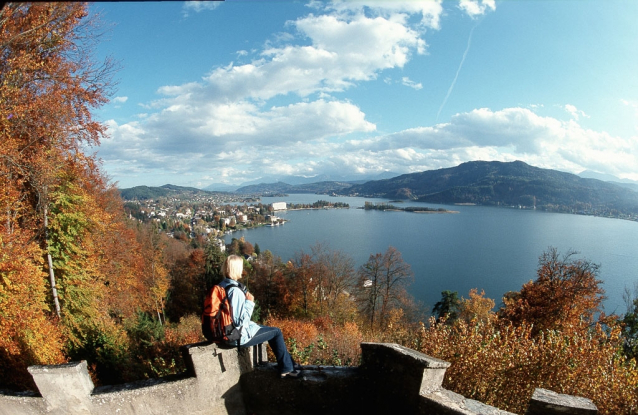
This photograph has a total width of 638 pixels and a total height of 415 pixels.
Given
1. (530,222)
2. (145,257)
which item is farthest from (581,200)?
(145,257)

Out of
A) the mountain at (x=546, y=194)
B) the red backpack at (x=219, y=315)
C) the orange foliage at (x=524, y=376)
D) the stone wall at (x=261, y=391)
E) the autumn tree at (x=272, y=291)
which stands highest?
the mountain at (x=546, y=194)

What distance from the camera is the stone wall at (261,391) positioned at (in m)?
3.91

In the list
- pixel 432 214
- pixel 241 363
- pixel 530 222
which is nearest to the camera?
pixel 241 363

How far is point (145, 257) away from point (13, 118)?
18264 mm

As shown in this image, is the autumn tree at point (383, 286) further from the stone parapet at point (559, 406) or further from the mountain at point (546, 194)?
the mountain at point (546, 194)

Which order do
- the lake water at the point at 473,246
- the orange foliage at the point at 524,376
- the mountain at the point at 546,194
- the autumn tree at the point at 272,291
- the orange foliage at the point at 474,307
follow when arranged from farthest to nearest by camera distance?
1. the mountain at the point at 546,194
2. the lake water at the point at 473,246
3. the orange foliage at the point at 474,307
4. the autumn tree at the point at 272,291
5. the orange foliage at the point at 524,376

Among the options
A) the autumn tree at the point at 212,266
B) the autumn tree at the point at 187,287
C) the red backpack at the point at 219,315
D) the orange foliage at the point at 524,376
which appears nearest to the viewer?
the red backpack at the point at 219,315

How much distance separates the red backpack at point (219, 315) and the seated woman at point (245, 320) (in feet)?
0.18

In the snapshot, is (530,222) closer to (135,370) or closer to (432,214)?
(432,214)

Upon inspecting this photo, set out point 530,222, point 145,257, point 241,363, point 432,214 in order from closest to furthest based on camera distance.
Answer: point 241,363 → point 145,257 → point 530,222 → point 432,214

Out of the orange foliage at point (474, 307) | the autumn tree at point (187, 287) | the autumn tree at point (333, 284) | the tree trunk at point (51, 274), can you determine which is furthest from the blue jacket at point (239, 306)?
the orange foliage at point (474, 307)

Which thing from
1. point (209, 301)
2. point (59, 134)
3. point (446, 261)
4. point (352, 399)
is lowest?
point (446, 261)

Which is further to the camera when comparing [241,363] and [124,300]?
[124,300]

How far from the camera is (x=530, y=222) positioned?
9406 centimetres
